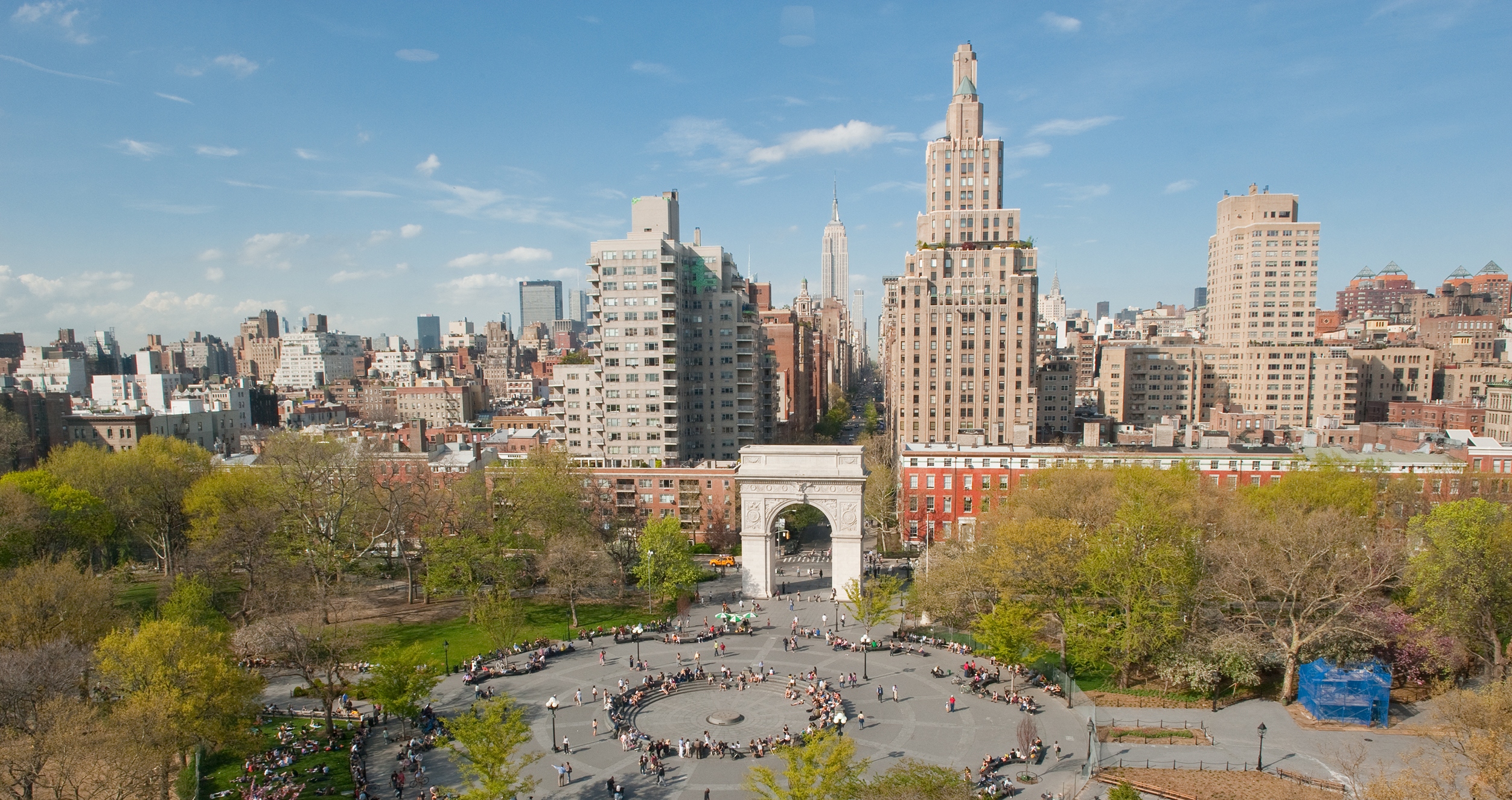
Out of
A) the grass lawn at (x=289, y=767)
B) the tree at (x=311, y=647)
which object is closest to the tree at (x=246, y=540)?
the tree at (x=311, y=647)

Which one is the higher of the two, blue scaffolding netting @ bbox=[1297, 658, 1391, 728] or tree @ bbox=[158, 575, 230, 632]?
tree @ bbox=[158, 575, 230, 632]

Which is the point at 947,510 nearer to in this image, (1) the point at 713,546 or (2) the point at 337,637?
(1) the point at 713,546

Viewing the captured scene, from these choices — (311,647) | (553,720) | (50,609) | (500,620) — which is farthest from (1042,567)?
(50,609)

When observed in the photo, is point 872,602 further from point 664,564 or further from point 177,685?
point 177,685

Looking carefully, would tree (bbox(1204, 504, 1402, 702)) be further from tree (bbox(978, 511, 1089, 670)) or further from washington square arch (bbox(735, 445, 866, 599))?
washington square arch (bbox(735, 445, 866, 599))

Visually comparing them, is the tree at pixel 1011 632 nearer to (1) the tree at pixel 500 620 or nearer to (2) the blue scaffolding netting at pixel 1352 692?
(2) the blue scaffolding netting at pixel 1352 692

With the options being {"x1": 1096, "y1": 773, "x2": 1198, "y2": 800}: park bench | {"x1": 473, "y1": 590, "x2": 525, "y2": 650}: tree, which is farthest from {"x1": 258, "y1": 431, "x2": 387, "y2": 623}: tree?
{"x1": 1096, "y1": 773, "x2": 1198, "y2": 800}: park bench
